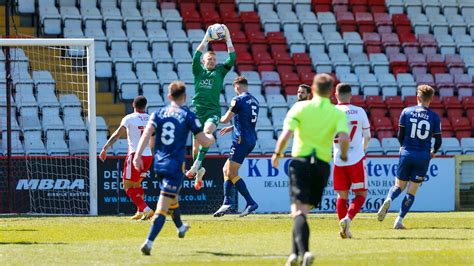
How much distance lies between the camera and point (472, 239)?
611 inches

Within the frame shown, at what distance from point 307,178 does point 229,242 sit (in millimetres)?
3168

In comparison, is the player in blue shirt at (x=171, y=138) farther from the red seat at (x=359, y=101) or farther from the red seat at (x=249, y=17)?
the red seat at (x=249, y=17)

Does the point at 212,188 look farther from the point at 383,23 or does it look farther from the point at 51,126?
the point at 383,23

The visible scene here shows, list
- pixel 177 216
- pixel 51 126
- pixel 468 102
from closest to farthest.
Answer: pixel 177 216 → pixel 51 126 → pixel 468 102

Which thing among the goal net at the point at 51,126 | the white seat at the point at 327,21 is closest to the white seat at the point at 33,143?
the goal net at the point at 51,126

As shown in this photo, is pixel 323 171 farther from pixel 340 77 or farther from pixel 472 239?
pixel 340 77

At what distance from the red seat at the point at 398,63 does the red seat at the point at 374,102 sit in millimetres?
1653

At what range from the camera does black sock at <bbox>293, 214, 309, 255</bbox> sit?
1113 cm

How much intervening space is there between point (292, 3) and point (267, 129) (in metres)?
6.34

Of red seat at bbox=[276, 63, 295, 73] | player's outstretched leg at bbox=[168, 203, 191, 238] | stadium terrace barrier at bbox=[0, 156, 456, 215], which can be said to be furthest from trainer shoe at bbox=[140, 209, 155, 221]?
red seat at bbox=[276, 63, 295, 73]

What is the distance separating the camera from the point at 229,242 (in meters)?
14.8

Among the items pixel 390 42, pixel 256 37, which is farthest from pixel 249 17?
pixel 390 42

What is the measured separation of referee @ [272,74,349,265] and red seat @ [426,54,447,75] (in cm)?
1932

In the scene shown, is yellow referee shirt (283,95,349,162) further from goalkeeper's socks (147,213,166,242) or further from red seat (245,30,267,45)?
red seat (245,30,267,45)
